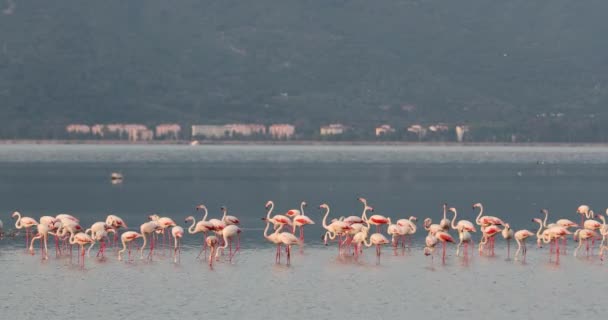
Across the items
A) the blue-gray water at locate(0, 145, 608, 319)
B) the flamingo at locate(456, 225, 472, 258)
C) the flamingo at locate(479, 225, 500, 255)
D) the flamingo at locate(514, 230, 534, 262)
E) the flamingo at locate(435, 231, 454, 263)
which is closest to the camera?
the blue-gray water at locate(0, 145, 608, 319)

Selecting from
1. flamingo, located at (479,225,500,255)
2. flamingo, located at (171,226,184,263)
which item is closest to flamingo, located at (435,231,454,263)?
flamingo, located at (479,225,500,255)

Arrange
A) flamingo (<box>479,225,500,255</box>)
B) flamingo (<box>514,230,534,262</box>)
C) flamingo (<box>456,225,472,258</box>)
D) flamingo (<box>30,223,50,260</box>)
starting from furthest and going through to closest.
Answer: flamingo (<box>479,225,500,255</box>)
flamingo (<box>514,230,534,262</box>)
flamingo (<box>30,223,50,260</box>)
flamingo (<box>456,225,472,258</box>)

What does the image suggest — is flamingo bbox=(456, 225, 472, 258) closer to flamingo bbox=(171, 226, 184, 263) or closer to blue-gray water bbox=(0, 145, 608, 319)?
blue-gray water bbox=(0, 145, 608, 319)

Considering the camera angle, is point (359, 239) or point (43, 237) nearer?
point (359, 239)

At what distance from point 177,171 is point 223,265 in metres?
55.5

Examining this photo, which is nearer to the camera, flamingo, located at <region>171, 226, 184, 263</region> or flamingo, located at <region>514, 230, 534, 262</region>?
flamingo, located at <region>171, 226, 184, 263</region>

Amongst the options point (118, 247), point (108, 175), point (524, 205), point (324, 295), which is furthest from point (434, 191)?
point (324, 295)

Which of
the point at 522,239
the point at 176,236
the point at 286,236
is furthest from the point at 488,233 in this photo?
the point at 176,236

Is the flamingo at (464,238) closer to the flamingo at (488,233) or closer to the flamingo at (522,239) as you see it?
the flamingo at (488,233)

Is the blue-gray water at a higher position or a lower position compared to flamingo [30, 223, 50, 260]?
lower

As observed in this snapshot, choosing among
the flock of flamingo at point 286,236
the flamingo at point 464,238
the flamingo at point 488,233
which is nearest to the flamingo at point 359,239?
the flock of flamingo at point 286,236

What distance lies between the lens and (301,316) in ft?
88.6

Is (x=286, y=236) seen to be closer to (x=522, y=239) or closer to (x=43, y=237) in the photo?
(x=522, y=239)

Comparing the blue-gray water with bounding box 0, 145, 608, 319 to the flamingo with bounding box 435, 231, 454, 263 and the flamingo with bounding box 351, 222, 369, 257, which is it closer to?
the flamingo with bounding box 351, 222, 369, 257
